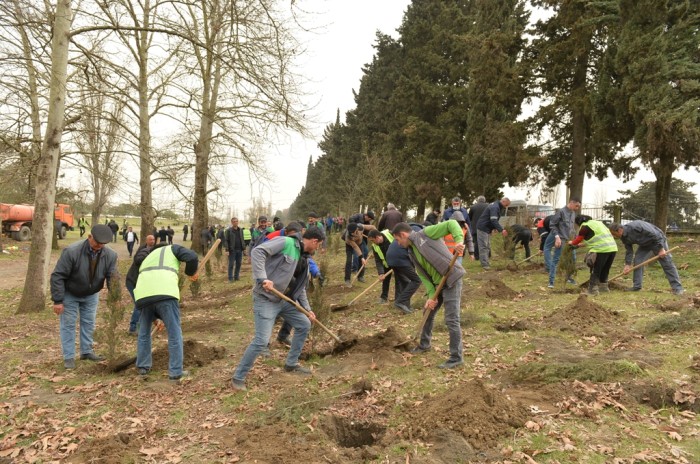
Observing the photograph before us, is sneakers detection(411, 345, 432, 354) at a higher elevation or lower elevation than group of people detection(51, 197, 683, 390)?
lower

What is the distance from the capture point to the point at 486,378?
16.9 ft

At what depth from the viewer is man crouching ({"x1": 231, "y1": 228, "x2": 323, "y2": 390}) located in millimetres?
5219

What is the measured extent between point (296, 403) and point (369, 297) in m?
5.48

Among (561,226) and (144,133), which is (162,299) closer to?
(561,226)

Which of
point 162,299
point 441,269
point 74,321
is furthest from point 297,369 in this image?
point 74,321

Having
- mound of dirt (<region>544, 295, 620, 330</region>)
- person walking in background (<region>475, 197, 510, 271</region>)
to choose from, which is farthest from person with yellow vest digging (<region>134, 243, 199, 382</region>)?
person walking in background (<region>475, 197, 510, 271</region>)

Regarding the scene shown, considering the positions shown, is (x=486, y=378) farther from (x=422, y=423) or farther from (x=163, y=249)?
(x=163, y=249)

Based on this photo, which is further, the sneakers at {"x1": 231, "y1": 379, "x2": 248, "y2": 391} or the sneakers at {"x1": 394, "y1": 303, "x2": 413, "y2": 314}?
the sneakers at {"x1": 394, "y1": 303, "x2": 413, "y2": 314}

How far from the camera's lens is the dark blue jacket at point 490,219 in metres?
11.5

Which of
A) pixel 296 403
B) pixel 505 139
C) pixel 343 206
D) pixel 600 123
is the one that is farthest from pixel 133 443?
pixel 343 206

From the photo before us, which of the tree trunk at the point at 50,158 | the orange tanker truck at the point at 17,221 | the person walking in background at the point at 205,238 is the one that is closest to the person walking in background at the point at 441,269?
the tree trunk at the point at 50,158

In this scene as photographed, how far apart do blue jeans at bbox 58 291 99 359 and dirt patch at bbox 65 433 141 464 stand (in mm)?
2390

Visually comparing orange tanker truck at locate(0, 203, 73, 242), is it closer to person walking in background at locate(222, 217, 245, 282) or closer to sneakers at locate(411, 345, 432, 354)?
person walking in background at locate(222, 217, 245, 282)

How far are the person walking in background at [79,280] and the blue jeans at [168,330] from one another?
3.74ft
